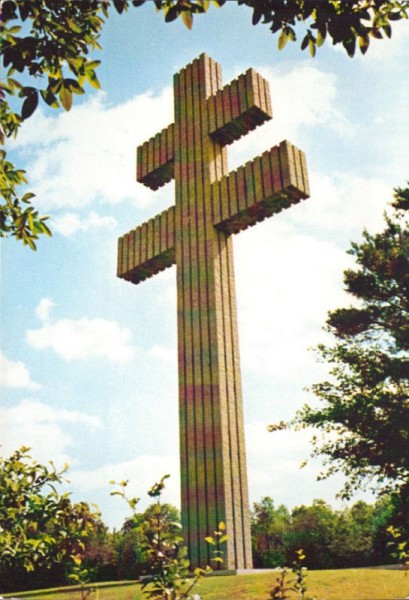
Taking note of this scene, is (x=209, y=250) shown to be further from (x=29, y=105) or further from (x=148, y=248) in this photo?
(x=29, y=105)

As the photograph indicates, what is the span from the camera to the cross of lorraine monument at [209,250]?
7.00 metres

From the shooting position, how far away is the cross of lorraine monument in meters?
7.00

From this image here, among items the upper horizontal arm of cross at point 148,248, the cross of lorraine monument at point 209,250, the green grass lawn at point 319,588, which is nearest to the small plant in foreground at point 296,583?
the green grass lawn at point 319,588

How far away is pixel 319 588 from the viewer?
4805 mm

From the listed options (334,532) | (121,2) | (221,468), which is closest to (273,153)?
(221,468)

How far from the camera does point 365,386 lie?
676 inches

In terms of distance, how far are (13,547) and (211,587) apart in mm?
2408

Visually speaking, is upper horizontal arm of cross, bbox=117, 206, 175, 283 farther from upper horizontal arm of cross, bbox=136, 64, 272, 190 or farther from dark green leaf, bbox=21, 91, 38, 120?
dark green leaf, bbox=21, 91, 38, 120

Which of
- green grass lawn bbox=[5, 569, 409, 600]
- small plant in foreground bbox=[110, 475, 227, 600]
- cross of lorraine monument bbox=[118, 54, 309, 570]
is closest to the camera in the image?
small plant in foreground bbox=[110, 475, 227, 600]

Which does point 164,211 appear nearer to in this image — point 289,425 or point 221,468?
point 221,468

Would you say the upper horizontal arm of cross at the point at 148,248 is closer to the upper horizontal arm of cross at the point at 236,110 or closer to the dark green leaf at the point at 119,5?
the upper horizontal arm of cross at the point at 236,110

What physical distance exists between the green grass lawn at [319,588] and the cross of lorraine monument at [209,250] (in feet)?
4.13

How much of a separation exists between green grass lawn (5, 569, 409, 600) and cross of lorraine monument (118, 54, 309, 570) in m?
1.26

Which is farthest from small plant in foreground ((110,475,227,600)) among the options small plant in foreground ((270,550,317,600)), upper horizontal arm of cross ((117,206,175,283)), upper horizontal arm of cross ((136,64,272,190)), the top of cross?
upper horizontal arm of cross ((136,64,272,190))
